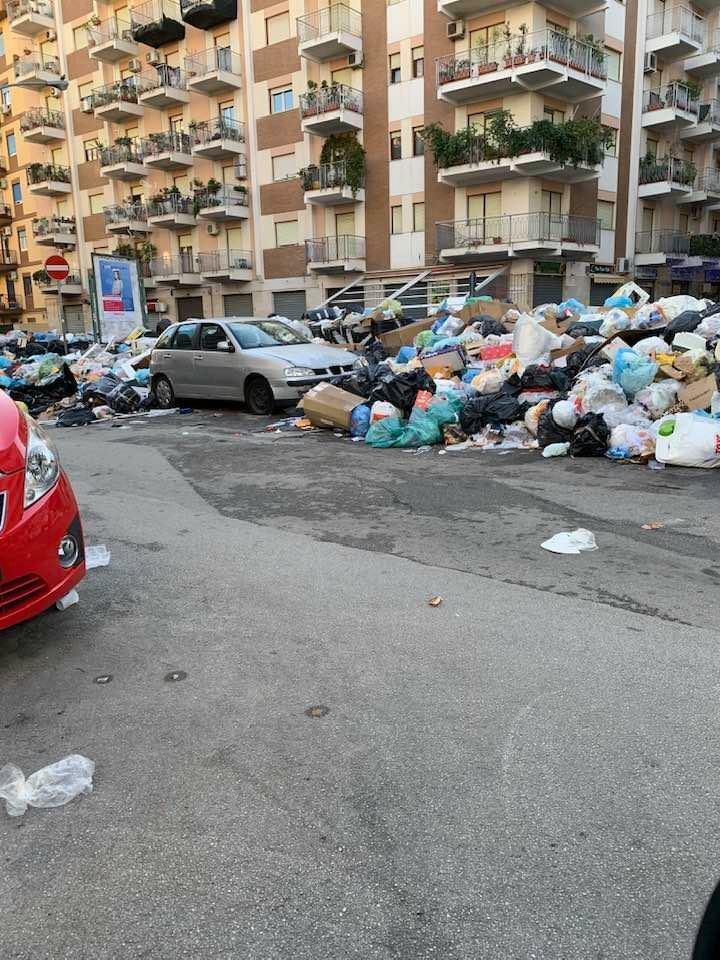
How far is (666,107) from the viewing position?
3123 centimetres

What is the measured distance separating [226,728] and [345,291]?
30.7 meters

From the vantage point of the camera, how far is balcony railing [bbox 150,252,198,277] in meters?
37.6

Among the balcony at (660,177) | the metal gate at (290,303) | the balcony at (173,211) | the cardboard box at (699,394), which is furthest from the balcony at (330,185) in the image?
the cardboard box at (699,394)

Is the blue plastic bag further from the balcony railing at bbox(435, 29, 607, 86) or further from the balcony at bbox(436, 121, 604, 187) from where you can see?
the balcony railing at bbox(435, 29, 607, 86)

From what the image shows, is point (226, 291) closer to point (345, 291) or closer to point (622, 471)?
point (345, 291)

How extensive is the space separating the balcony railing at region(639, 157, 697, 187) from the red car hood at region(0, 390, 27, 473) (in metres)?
34.2

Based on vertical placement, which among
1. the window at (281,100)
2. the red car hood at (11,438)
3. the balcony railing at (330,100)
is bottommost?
the red car hood at (11,438)

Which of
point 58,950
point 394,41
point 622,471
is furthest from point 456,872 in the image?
point 394,41

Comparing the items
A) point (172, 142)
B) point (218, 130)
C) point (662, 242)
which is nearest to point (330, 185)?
point (218, 130)

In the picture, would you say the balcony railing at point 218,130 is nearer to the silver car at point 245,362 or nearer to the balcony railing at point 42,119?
the balcony railing at point 42,119

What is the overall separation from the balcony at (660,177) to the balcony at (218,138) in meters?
18.7

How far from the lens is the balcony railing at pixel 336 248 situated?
105 feet

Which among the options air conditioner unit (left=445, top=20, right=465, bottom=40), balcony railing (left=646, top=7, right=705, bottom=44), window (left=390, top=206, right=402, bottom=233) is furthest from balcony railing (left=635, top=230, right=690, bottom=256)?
air conditioner unit (left=445, top=20, right=465, bottom=40)

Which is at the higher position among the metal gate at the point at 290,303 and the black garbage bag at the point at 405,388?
the metal gate at the point at 290,303
